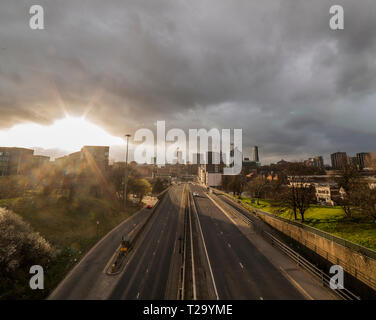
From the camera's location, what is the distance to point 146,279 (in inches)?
635

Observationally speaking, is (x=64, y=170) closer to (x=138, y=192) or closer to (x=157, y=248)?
(x=138, y=192)

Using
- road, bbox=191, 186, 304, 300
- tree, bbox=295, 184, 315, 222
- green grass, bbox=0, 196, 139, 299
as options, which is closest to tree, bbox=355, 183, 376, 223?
tree, bbox=295, 184, 315, 222

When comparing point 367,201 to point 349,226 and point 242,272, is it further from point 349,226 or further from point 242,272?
point 242,272

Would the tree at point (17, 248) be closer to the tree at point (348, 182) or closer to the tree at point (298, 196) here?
the tree at point (298, 196)

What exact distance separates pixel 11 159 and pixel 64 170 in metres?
52.3

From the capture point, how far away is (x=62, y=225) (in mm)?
25875

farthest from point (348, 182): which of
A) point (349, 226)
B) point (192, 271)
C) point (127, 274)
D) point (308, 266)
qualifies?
point (127, 274)

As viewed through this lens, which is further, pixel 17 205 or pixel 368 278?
pixel 17 205

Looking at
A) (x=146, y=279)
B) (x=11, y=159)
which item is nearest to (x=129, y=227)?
(x=146, y=279)

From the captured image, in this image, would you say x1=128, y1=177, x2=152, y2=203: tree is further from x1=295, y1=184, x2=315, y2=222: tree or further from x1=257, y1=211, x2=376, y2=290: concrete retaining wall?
x1=295, y1=184, x2=315, y2=222: tree

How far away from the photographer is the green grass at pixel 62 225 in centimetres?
1583

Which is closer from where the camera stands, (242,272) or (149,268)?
(242,272)

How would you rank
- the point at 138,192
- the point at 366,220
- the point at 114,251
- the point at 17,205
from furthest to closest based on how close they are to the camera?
the point at 138,192 → the point at 17,205 → the point at 366,220 → the point at 114,251
